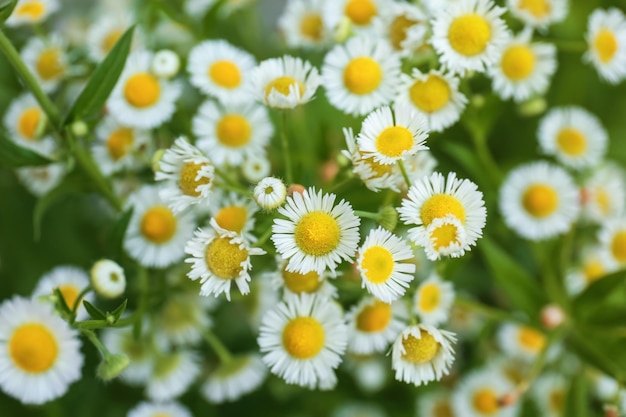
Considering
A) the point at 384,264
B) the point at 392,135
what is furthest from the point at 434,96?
the point at 384,264

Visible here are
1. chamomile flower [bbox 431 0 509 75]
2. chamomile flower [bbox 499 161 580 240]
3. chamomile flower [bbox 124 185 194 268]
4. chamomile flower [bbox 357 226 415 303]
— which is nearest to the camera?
chamomile flower [bbox 357 226 415 303]

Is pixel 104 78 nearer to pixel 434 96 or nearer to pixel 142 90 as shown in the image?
pixel 142 90

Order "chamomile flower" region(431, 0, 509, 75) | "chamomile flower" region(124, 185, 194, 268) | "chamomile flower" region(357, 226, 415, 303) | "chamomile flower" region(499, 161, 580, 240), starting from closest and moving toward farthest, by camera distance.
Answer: "chamomile flower" region(357, 226, 415, 303) < "chamomile flower" region(431, 0, 509, 75) < "chamomile flower" region(124, 185, 194, 268) < "chamomile flower" region(499, 161, 580, 240)

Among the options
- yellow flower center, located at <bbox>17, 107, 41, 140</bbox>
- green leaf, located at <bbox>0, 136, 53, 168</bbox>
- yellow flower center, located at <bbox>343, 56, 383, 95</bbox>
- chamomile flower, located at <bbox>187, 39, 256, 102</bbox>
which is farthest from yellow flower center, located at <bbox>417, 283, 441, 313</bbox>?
yellow flower center, located at <bbox>17, 107, 41, 140</bbox>

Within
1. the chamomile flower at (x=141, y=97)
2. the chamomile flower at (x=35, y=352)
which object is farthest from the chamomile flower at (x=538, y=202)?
the chamomile flower at (x=35, y=352)

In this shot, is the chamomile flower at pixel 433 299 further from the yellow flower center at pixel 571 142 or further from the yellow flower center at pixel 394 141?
the yellow flower center at pixel 571 142

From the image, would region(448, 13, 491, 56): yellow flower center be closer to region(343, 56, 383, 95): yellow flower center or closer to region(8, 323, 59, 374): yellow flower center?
region(343, 56, 383, 95): yellow flower center

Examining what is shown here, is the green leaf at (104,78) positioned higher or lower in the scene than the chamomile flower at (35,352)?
higher
